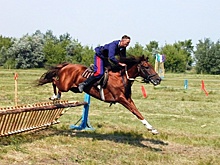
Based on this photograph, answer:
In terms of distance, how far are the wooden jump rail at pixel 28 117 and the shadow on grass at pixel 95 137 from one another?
0.62 feet

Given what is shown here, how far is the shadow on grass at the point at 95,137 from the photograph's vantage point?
10.2 metres

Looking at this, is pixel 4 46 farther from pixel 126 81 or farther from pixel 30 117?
pixel 126 81

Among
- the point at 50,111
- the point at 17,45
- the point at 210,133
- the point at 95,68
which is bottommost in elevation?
the point at 210,133

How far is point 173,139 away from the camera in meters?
11.6

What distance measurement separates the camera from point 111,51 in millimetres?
10352

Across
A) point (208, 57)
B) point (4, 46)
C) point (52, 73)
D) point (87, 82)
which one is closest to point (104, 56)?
point (87, 82)

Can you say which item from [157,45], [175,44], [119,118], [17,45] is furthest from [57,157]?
[157,45]

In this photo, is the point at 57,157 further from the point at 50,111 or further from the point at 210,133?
the point at 210,133

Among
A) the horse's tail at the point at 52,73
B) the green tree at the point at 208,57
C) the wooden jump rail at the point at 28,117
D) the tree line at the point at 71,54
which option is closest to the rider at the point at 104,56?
the wooden jump rail at the point at 28,117

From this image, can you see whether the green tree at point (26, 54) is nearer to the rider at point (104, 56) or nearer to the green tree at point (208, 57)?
the green tree at point (208, 57)

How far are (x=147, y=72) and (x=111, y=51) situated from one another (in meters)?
1.05

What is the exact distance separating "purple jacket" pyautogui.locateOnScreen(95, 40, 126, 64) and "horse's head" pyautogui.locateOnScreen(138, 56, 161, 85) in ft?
1.92

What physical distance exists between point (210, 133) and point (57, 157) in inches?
249

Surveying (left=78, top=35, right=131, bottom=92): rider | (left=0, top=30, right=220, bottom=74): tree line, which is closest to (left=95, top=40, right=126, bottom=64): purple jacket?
(left=78, top=35, right=131, bottom=92): rider
